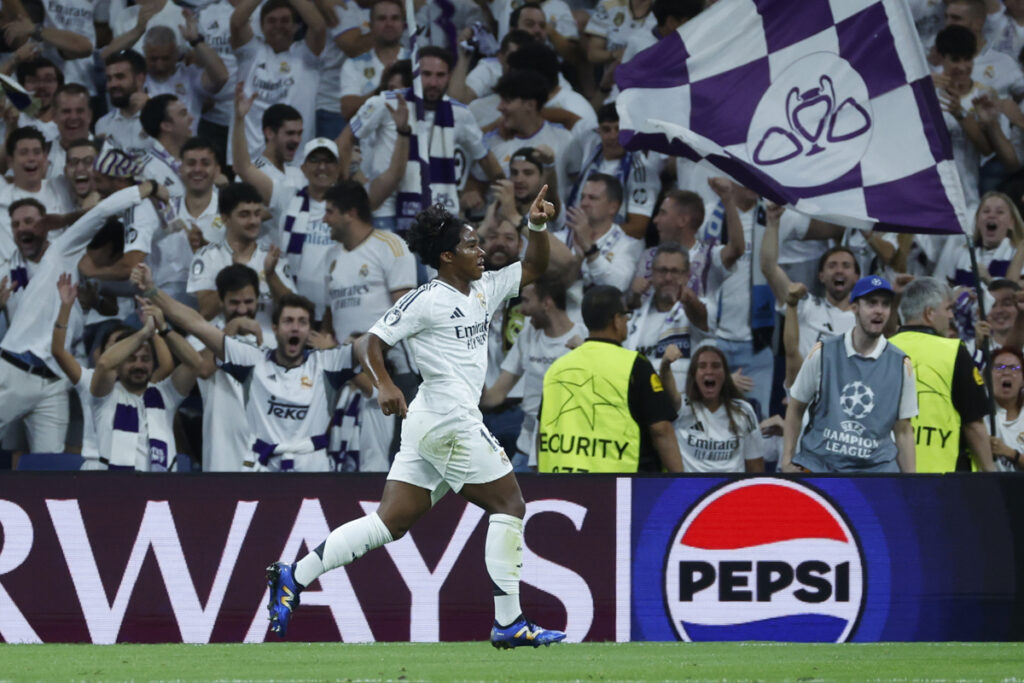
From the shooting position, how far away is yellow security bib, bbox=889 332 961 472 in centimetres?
920

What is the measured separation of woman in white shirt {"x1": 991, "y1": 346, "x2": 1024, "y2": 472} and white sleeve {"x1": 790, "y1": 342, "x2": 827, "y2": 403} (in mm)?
1784

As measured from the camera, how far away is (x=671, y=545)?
8.79m

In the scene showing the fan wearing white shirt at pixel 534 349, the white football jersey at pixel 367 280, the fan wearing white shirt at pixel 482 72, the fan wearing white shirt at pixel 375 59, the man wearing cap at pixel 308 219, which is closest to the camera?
the fan wearing white shirt at pixel 534 349

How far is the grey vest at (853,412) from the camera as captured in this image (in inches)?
350

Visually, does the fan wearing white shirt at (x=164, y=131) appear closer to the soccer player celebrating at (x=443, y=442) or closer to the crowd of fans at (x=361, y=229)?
the crowd of fans at (x=361, y=229)

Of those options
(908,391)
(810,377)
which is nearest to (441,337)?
(810,377)

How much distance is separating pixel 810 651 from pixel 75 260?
5.91m

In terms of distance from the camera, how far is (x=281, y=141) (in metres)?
12.2

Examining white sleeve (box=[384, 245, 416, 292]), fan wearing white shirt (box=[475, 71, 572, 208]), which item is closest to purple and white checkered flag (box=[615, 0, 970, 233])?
white sleeve (box=[384, 245, 416, 292])

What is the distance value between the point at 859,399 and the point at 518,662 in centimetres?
266

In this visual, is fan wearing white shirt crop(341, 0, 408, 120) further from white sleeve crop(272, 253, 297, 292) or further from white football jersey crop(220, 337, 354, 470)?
white football jersey crop(220, 337, 354, 470)

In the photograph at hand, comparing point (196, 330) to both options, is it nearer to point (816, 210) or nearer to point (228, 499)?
point (228, 499)

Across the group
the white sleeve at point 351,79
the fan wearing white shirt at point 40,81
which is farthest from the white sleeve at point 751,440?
the fan wearing white shirt at point 40,81

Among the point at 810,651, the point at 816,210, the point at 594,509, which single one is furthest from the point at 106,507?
the point at 816,210
